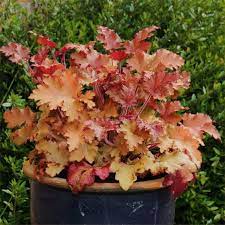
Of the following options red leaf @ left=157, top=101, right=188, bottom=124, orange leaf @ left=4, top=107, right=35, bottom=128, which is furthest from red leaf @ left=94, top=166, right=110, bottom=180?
orange leaf @ left=4, top=107, right=35, bottom=128

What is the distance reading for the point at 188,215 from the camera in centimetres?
391

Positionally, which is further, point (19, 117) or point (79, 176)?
point (19, 117)

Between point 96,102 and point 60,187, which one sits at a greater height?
point 96,102

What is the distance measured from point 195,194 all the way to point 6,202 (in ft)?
3.50

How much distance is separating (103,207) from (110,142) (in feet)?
0.97

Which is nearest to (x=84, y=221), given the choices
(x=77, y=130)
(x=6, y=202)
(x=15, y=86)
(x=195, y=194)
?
(x=77, y=130)

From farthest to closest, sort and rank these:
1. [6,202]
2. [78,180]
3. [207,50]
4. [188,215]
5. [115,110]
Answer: [207,50] → [188,215] → [6,202] → [115,110] → [78,180]

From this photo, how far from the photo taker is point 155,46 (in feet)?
13.3

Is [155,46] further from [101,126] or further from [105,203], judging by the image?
[105,203]

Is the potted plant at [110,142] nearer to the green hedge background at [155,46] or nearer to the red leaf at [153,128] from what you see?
the red leaf at [153,128]

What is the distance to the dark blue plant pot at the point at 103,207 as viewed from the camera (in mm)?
2830

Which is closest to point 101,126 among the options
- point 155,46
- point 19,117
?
point 19,117

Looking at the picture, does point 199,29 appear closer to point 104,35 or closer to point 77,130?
point 104,35

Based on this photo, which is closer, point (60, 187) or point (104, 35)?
point (60, 187)
